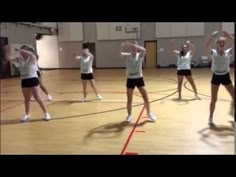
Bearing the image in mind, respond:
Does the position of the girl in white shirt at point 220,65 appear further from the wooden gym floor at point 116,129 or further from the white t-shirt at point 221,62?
the wooden gym floor at point 116,129

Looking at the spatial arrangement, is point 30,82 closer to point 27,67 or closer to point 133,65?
point 27,67

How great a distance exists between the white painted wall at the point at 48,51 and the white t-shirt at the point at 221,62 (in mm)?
20091

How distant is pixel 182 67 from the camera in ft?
26.5

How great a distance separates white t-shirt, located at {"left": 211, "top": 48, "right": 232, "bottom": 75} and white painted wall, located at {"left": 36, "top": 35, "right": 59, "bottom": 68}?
20.1m

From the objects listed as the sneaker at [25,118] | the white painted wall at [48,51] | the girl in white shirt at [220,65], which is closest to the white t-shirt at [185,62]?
the girl in white shirt at [220,65]

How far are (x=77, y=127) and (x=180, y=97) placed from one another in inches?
153

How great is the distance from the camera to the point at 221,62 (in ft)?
17.1

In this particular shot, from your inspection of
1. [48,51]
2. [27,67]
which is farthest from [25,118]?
[48,51]

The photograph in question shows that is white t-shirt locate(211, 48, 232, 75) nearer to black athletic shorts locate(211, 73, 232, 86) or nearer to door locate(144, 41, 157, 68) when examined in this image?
black athletic shorts locate(211, 73, 232, 86)

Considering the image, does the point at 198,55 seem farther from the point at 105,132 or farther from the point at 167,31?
the point at 105,132

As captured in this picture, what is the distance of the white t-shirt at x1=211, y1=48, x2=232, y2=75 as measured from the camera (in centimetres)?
515

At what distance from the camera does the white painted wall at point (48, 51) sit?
23.8 meters
